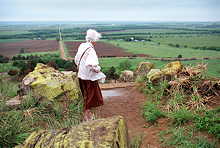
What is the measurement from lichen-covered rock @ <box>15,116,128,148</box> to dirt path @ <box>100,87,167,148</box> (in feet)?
5.28

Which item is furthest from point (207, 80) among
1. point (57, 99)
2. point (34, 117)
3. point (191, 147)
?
point (34, 117)

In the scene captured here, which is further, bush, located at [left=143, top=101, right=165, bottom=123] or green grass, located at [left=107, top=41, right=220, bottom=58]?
green grass, located at [left=107, top=41, right=220, bottom=58]

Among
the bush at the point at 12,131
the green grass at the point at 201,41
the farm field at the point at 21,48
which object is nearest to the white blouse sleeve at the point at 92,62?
the bush at the point at 12,131

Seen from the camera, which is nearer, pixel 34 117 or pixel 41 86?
pixel 34 117

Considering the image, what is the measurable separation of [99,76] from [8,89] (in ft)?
6.81

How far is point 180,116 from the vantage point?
5277 millimetres

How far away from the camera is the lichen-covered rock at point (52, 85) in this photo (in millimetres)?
6598

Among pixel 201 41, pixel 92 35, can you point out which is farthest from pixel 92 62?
pixel 201 41

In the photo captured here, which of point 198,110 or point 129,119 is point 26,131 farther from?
point 198,110

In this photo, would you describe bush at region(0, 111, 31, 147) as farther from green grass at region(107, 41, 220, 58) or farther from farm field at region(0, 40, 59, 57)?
farm field at region(0, 40, 59, 57)

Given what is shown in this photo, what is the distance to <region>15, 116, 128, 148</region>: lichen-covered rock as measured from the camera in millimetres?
2316

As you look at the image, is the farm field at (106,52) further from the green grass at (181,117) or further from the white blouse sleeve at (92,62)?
the green grass at (181,117)

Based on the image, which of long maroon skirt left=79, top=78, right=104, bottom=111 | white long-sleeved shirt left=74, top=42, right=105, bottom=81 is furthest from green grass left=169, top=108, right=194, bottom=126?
white long-sleeved shirt left=74, top=42, right=105, bottom=81

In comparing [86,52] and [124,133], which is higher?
[86,52]
